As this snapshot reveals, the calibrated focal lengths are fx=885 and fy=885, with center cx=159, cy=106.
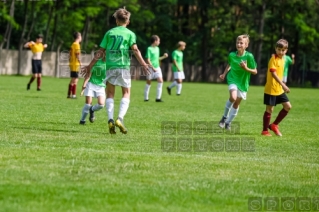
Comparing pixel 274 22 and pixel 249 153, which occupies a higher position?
pixel 274 22

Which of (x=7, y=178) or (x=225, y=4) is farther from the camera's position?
(x=225, y=4)

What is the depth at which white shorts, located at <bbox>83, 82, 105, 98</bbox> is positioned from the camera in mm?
16031

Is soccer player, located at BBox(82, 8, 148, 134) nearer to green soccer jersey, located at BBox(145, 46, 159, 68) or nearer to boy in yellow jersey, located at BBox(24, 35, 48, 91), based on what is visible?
green soccer jersey, located at BBox(145, 46, 159, 68)

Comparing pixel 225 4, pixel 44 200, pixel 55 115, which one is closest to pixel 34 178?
pixel 44 200

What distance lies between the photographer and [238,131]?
52.4 feet

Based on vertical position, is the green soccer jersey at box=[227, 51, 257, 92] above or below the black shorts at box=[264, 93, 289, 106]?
above

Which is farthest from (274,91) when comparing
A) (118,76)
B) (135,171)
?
(135,171)

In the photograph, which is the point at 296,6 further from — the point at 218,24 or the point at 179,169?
the point at 179,169

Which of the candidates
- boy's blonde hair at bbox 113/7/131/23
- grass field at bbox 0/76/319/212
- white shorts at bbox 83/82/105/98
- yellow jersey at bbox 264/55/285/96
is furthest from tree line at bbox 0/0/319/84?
grass field at bbox 0/76/319/212

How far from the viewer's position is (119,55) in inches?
551

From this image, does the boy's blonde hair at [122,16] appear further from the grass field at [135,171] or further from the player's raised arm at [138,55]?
the grass field at [135,171]

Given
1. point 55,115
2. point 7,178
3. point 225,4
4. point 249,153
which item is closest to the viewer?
point 7,178

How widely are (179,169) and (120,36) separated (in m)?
4.57

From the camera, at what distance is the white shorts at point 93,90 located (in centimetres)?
1603
